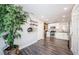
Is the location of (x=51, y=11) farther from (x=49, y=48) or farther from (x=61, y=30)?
(x=49, y=48)

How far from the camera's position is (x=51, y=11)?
1796 millimetres

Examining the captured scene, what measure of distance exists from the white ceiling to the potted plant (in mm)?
160

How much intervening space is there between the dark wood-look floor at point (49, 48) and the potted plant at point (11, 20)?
0.30 m

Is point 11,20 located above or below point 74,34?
above

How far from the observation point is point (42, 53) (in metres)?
1.79

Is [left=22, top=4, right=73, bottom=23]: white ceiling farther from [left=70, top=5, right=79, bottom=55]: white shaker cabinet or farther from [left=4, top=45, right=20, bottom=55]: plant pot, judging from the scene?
[left=4, top=45, right=20, bottom=55]: plant pot

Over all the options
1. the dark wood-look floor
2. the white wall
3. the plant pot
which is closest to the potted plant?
the plant pot

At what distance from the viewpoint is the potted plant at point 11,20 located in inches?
67.1

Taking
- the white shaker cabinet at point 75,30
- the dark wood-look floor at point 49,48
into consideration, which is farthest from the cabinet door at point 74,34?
the dark wood-look floor at point 49,48

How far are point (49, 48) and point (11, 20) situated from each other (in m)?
0.91

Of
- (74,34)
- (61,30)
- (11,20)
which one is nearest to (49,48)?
(61,30)
